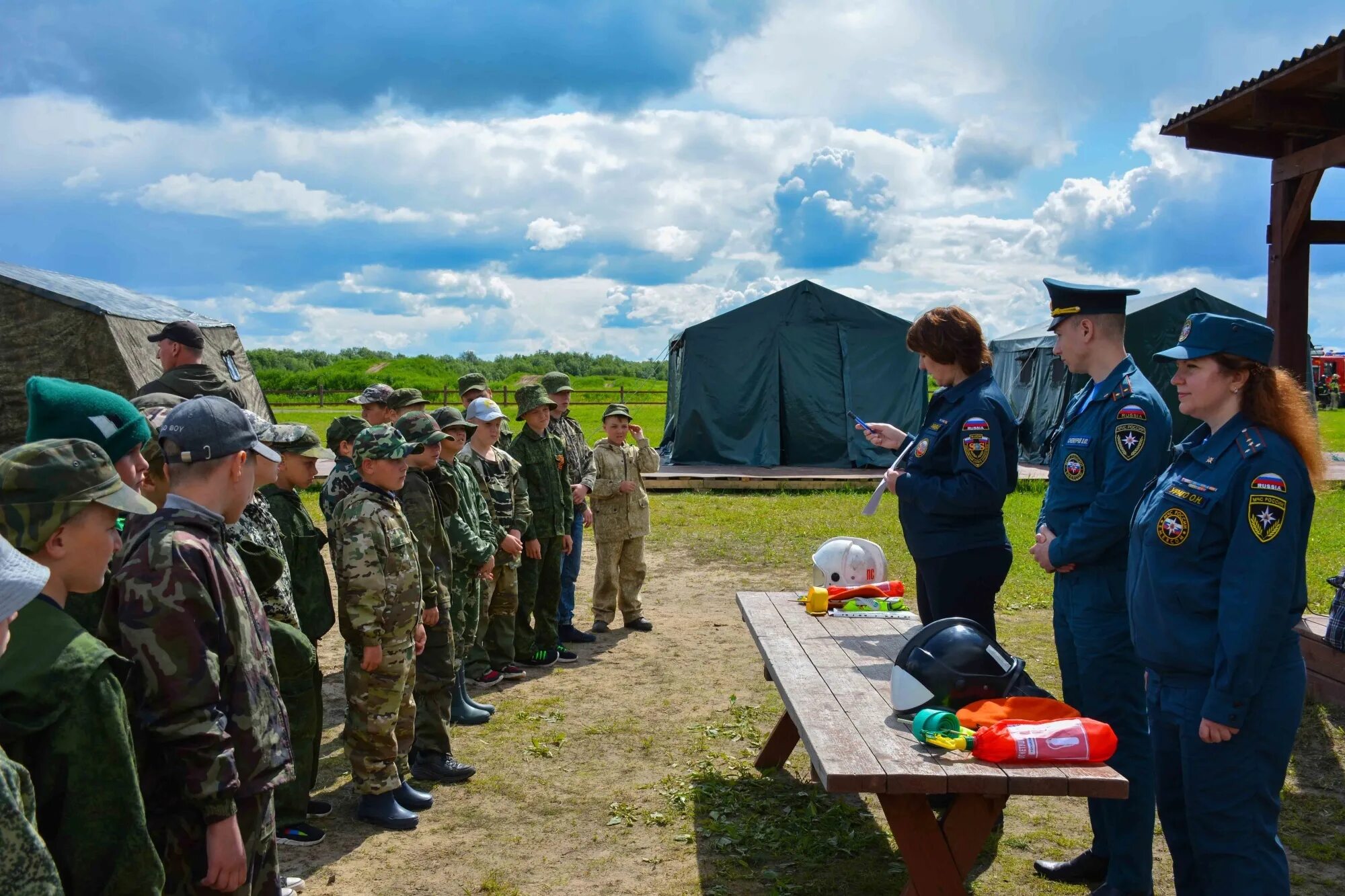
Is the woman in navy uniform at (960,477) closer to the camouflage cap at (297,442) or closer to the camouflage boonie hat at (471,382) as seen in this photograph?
the camouflage cap at (297,442)

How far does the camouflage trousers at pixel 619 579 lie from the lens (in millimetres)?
7312

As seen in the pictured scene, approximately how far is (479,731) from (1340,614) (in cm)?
440

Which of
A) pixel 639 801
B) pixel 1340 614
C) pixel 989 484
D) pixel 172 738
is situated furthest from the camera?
pixel 1340 614

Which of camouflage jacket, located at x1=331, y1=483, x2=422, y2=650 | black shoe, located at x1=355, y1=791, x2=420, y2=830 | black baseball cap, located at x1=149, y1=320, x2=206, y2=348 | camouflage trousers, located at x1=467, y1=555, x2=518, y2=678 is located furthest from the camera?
camouflage trousers, located at x1=467, y1=555, x2=518, y2=678

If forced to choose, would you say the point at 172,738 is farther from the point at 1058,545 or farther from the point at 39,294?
the point at 39,294

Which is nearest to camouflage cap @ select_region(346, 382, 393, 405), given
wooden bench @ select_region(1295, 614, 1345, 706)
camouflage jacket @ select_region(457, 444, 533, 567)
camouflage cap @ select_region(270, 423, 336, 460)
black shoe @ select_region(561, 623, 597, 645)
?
camouflage jacket @ select_region(457, 444, 533, 567)

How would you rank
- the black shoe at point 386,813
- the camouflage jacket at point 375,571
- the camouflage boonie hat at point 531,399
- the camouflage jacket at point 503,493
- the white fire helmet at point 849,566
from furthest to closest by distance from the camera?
the camouflage boonie hat at point 531,399 < the camouflage jacket at point 503,493 < the white fire helmet at point 849,566 < the black shoe at point 386,813 < the camouflage jacket at point 375,571

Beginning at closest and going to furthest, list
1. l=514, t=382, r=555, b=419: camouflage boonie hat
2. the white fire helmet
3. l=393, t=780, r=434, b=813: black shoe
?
l=393, t=780, r=434, b=813: black shoe → the white fire helmet → l=514, t=382, r=555, b=419: camouflage boonie hat

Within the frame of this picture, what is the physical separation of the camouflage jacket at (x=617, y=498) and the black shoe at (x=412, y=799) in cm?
305

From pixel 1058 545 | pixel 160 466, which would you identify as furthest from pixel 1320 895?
pixel 160 466

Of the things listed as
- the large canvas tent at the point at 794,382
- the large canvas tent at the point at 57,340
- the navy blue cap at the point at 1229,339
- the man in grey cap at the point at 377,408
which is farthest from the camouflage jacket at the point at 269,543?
the large canvas tent at the point at 794,382

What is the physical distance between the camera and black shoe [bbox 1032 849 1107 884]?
11.9 ft

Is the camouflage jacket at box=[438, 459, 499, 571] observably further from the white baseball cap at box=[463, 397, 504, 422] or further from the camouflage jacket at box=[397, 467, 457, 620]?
the white baseball cap at box=[463, 397, 504, 422]

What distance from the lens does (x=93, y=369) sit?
32.5 feet
